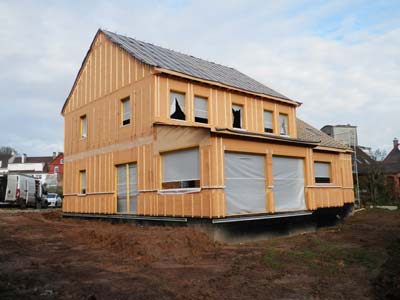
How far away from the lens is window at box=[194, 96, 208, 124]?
1673 cm

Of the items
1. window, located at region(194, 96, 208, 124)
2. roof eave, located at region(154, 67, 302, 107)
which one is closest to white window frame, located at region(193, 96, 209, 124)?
window, located at region(194, 96, 208, 124)

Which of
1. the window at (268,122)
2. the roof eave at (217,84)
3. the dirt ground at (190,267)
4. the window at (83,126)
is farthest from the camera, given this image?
the window at (83,126)

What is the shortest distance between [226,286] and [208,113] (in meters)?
11.1

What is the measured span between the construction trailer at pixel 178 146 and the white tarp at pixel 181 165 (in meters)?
0.04

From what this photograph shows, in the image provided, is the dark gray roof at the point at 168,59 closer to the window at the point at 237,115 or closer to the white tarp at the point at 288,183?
the window at the point at 237,115

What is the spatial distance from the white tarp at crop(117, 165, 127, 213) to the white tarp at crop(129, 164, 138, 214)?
0.45m

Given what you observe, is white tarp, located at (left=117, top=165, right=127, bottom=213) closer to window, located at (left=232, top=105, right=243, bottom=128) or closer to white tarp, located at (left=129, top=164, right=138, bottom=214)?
white tarp, located at (left=129, top=164, right=138, bottom=214)

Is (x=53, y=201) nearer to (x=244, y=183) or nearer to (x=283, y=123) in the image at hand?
(x=283, y=123)

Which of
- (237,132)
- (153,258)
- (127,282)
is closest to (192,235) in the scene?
(153,258)

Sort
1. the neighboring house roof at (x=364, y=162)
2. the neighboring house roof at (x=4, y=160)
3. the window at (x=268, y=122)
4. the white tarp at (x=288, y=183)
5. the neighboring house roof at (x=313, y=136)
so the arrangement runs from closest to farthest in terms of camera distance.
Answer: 1. the white tarp at (x=288, y=183)
2. the window at (x=268, y=122)
3. the neighboring house roof at (x=313, y=136)
4. the neighboring house roof at (x=364, y=162)
5. the neighboring house roof at (x=4, y=160)

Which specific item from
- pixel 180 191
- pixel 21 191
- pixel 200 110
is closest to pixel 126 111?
pixel 200 110

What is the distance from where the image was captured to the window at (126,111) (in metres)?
17.0

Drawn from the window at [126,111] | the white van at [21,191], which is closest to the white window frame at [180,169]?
the window at [126,111]

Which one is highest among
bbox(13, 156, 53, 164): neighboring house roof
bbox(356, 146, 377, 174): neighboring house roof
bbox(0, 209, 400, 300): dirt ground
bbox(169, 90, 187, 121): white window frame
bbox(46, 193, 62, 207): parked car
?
bbox(13, 156, 53, 164): neighboring house roof
